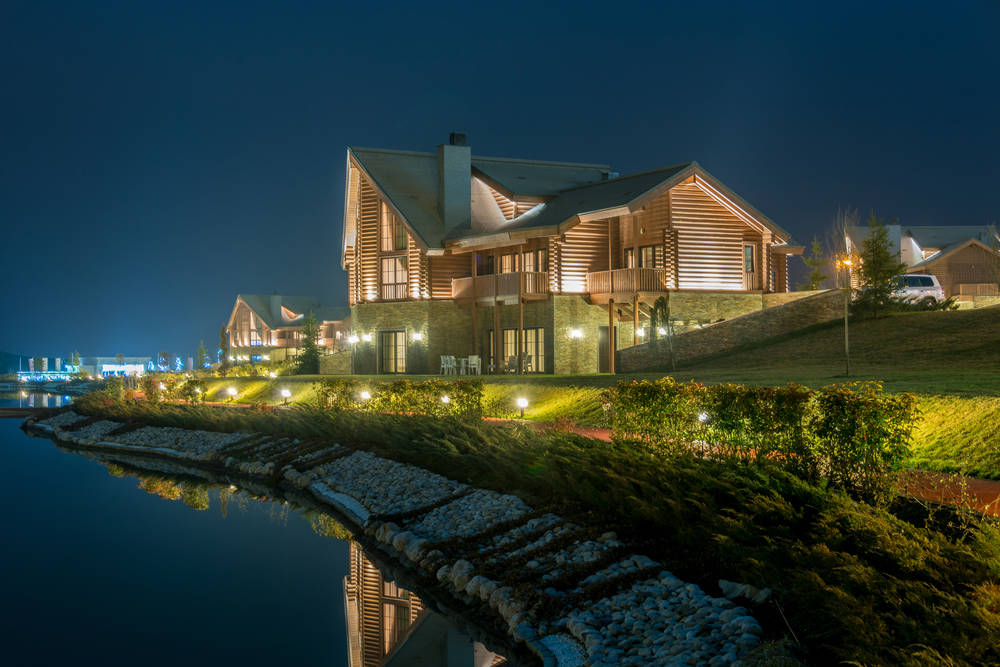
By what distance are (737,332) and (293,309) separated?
64.2 m

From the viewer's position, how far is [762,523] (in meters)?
8.52

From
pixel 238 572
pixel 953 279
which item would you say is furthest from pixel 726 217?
pixel 953 279

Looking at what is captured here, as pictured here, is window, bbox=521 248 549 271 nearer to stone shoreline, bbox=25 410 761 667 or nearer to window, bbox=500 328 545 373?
window, bbox=500 328 545 373

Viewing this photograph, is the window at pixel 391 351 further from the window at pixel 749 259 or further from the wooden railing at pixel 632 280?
the window at pixel 749 259

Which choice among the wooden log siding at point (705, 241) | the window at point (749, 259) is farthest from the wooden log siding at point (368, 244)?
the window at point (749, 259)

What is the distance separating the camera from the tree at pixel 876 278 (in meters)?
28.1

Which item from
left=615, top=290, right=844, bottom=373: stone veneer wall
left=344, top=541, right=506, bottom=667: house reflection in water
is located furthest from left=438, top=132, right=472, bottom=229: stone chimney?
left=344, top=541, right=506, bottom=667: house reflection in water

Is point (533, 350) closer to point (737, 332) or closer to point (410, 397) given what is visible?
point (737, 332)

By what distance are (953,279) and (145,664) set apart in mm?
56837

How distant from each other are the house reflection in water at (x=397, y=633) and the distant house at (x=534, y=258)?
760 inches

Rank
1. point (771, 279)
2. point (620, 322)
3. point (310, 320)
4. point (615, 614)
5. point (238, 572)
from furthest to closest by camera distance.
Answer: point (310, 320) → point (771, 279) → point (620, 322) → point (238, 572) → point (615, 614)

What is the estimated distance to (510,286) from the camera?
31.1 meters

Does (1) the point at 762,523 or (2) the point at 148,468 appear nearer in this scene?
(1) the point at 762,523

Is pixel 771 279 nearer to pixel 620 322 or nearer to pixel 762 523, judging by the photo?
pixel 620 322
